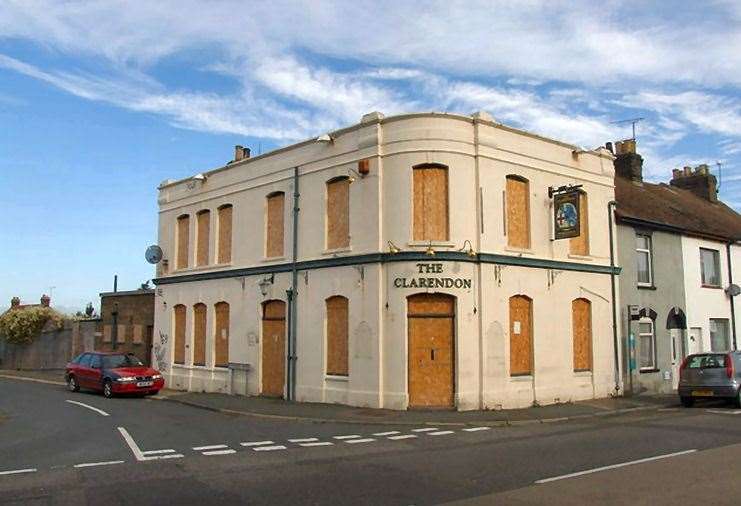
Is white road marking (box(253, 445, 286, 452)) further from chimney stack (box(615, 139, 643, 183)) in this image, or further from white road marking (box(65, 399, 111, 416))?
chimney stack (box(615, 139, 643, 183))

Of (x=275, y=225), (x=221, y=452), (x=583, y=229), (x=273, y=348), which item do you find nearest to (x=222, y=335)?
(x=273, y=348)

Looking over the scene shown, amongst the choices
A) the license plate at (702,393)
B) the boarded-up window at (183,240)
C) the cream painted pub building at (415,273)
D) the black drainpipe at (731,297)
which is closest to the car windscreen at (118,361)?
the cream painted pub building at (415,273)

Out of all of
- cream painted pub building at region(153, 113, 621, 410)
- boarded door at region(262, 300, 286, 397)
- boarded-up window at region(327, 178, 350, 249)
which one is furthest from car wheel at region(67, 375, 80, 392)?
boarded-up window at region(327, 178, 350, 249)

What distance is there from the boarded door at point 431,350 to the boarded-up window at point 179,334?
11.2 metres

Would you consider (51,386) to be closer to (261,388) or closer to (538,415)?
(261,388)

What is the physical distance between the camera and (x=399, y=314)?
17781 mm

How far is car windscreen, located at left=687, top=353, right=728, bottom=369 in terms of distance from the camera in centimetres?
1866

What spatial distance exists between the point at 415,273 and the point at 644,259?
10314 millimetres

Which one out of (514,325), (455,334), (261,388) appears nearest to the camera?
(455,334)

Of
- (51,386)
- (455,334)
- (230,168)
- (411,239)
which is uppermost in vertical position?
(230,168)

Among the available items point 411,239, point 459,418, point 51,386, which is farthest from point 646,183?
point 51,386

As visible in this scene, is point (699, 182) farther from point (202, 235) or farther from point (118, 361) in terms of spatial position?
point (118, 361)

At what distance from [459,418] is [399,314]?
322 centimetres

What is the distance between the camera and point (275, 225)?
2181 cm
